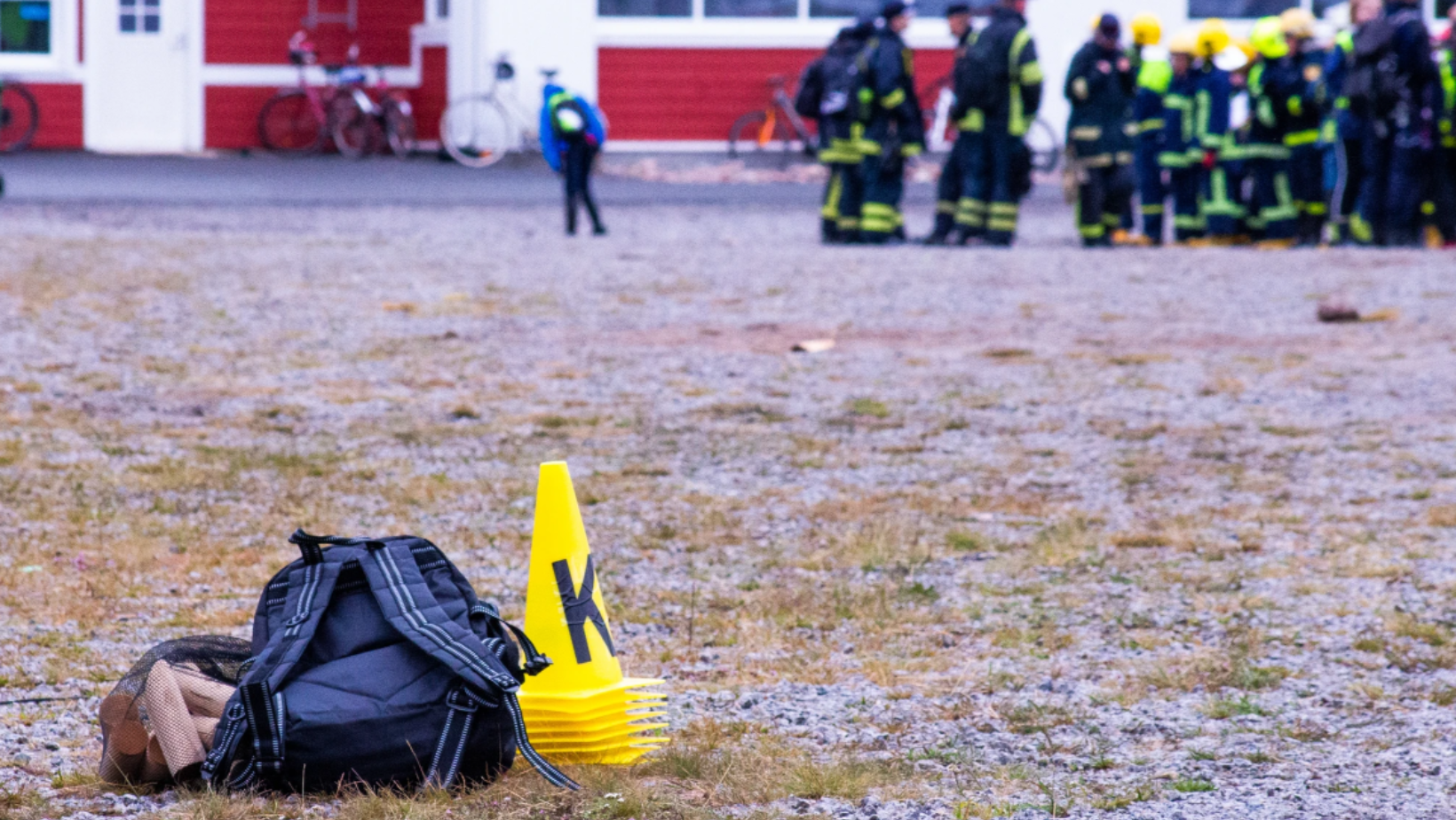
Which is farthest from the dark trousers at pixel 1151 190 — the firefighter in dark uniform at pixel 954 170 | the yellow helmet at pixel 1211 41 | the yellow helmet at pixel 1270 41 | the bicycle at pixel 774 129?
the bicycle at pixel 774 129

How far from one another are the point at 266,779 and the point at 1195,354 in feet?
22.5

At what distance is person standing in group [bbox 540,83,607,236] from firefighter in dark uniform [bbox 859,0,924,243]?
7.06 ft

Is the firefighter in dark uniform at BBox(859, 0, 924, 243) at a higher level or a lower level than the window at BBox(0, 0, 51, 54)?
lower

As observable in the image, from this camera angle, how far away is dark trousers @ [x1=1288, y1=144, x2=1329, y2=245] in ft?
49.6

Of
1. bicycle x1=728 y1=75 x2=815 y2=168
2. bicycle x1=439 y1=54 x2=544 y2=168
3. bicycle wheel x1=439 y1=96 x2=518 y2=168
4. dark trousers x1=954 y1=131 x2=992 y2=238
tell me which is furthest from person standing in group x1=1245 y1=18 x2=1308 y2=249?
bicycle wheel x1=439 y1=96 x2=518 y2=168

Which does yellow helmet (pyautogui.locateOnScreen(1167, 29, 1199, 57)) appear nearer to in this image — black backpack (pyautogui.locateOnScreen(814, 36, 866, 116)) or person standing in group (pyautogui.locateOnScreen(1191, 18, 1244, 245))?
person standing in group (pyautogui.locateOnScreen(1191, 18, 1244, 245))

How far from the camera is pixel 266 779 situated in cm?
309

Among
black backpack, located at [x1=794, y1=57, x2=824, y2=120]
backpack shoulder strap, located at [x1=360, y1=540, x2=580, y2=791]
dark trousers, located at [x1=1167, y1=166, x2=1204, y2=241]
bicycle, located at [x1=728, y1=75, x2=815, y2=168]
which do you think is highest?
black backpack, located at [x1=794, y1=57, x2=824, y2=120]

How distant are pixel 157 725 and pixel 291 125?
2181 centimetres

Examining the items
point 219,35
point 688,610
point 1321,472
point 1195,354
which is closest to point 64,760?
point 688,610

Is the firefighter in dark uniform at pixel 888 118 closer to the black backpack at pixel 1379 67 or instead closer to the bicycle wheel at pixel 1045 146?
the black backpack at pixel 1379 67

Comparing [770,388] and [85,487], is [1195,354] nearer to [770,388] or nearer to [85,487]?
[770,388]

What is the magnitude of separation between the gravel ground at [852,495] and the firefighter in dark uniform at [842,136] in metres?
2.74

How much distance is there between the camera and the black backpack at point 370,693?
307cm
